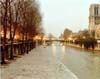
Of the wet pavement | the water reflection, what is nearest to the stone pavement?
the wet pavement

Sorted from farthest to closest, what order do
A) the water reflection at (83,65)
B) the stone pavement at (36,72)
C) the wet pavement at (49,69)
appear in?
the water reflection at (83,65), the wet pavement at (49,69), the stone pavement at (36,72)

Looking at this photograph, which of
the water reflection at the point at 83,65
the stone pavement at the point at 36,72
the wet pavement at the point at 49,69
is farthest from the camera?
the water reflection at the point at 83,65

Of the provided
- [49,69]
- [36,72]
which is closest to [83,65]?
[49,69]

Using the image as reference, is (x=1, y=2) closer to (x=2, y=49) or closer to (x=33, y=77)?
(x=2, y=49)

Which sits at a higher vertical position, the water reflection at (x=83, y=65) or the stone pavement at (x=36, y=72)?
the stone pavement at (x=36, y=72)

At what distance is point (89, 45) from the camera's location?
88312 mm

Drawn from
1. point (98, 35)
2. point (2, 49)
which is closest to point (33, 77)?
point (2, 49)

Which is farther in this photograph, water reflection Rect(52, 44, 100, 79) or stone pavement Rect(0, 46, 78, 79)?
water reflection Rect(52, 44, 100, 79)

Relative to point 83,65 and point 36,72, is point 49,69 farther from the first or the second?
point 83,65

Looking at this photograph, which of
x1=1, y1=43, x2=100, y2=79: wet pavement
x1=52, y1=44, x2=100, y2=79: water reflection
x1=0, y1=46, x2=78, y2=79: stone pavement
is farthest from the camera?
x1=52, y1=44, x2=100, y2=79: water reflection

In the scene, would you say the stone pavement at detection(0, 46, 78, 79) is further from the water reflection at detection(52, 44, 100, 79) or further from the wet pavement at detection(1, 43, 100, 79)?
the water reflection at detection(52, 44, 100, 79)

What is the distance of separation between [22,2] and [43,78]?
790 inches

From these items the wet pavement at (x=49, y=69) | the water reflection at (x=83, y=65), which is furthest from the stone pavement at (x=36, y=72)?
the water reflection at (x=83, y=65)

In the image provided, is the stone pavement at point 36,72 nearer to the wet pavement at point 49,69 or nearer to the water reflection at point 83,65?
the wet pavement at point 49,69
